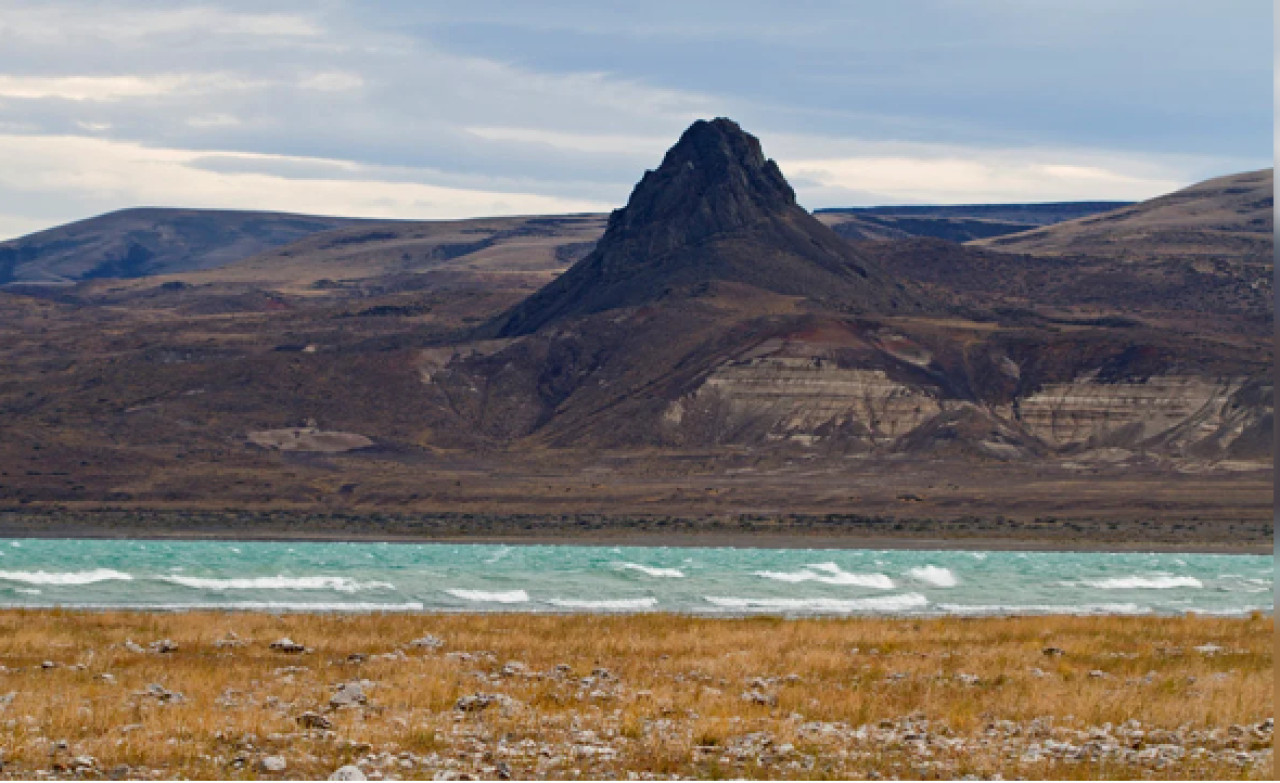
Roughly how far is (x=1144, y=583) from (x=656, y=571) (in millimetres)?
18519

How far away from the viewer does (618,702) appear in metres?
21.5

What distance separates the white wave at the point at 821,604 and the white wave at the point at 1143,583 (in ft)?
35.4

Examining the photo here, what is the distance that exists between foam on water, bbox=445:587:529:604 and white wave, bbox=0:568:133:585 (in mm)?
11327

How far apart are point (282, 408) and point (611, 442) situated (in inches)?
1221

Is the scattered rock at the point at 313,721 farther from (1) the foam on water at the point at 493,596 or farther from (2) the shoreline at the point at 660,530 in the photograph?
(2) the shoreline at the point at 660,530

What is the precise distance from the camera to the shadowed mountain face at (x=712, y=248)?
16612cm

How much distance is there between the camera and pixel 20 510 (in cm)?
10962

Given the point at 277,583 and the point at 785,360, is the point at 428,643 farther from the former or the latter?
the point at 785,360

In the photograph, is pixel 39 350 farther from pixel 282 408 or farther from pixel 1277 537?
pixel 1277 537

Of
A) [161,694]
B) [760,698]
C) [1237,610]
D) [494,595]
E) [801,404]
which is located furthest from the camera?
[801,404]

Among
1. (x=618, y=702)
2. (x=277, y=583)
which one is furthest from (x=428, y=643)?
(x=277, y=583)

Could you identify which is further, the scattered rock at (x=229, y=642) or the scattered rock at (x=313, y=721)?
the scattered rock at (x=229, y=642)

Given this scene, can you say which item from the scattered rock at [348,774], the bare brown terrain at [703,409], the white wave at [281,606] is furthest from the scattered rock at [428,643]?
the bare brown terrain at [703,409]

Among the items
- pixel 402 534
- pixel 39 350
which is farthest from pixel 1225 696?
pixel 39 350
